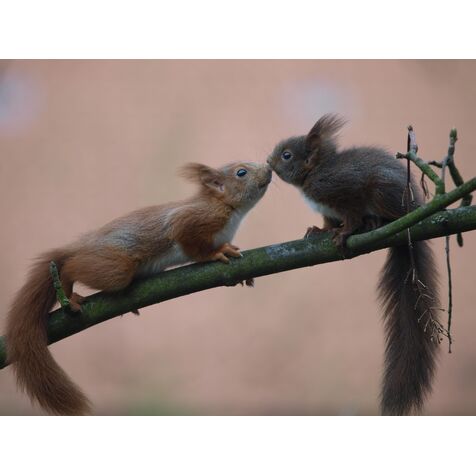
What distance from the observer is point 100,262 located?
2.36 metres

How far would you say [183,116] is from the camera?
3.50 metres

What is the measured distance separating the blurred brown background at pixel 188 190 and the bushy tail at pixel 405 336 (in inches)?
25.2

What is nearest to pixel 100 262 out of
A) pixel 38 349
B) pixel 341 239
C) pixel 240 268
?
pixel 38 349

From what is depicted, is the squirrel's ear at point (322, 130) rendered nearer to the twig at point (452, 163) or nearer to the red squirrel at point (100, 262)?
the red squirrel at point (100, 262)

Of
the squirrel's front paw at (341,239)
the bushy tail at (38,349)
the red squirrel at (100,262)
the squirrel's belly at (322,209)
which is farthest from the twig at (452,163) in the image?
the bushy tail at (38,349)

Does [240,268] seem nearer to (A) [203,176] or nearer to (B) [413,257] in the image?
(A) [203,176]

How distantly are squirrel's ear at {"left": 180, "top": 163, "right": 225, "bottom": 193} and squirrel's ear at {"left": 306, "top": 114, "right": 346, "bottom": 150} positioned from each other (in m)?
0.39

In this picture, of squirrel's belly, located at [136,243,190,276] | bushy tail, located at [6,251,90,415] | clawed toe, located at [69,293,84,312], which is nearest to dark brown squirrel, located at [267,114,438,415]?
squirrel's belly, located at [136,243,190,276]

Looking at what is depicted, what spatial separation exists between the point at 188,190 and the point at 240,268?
3.74ft

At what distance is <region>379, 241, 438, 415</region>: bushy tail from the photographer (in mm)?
2660

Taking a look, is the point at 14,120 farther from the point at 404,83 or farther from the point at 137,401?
the point at 404,83

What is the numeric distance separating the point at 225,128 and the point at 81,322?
4.85ft

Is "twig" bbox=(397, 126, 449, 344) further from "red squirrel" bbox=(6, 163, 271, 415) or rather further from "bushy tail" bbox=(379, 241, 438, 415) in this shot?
"red squirrel" bbox=(6, 163, 271, 415)

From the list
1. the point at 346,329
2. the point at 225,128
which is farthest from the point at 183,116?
the point at 346,329
